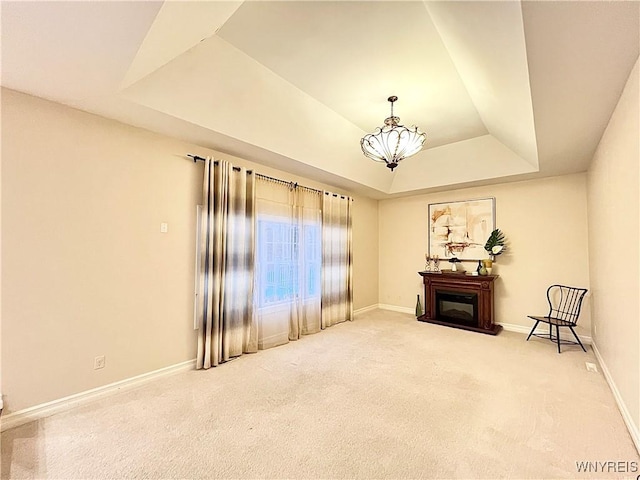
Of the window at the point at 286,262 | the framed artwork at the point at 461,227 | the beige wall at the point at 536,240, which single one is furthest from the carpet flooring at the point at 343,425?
the framed artwork at the point at 461,227

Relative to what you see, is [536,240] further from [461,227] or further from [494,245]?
[461,227]

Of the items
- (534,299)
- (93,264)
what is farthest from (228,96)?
(534,299)

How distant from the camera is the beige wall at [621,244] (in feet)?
6.16

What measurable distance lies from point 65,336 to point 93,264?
63cm

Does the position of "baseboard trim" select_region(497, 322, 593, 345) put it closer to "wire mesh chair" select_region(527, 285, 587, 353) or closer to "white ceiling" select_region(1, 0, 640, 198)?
"wire mesh chair" select_region(527, 285, 587, 353)

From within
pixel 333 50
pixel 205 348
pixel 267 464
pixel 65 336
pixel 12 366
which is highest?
pixel 333 50

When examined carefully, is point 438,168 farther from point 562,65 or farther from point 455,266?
point 562,65

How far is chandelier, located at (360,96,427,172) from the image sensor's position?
3.06 m

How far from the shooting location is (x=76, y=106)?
7.91 ft

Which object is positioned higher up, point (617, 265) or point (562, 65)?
point (562, 65)

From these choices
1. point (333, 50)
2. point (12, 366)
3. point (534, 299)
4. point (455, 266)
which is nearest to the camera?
point (12, 366)

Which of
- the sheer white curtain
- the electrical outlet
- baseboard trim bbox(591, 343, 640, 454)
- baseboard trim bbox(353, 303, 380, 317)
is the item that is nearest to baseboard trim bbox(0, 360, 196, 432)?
the electrical outlet

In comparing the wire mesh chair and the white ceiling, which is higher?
the white ceiling

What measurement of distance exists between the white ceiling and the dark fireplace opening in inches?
88.0
